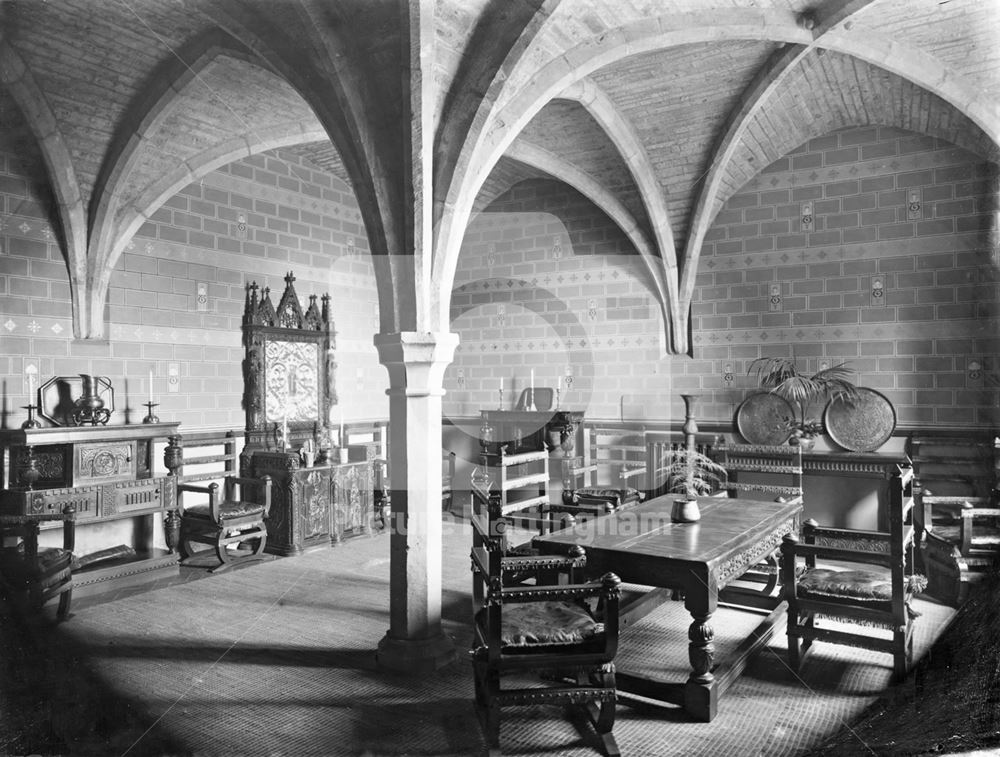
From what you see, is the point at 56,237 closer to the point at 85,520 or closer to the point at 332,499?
the point at 85,520

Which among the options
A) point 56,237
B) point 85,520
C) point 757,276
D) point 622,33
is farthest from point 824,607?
point 56,237

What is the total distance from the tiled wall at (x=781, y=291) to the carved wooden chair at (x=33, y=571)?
535 cm

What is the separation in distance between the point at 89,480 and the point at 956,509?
7.14 m

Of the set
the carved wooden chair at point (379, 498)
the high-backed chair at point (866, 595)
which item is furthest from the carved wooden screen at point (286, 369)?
the high-backed chair at point (866, 595)

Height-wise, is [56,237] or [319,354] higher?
[56,237]

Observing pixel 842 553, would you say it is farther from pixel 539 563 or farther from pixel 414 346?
pixel 414 346

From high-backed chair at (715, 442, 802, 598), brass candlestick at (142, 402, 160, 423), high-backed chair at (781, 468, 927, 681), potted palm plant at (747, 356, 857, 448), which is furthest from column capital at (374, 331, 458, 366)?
potted palm plant at (747, 356, 857, 448)

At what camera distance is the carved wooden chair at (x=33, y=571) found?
4.49 metres

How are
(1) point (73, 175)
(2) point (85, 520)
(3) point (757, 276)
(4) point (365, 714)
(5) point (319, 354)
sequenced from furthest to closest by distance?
(5) point (319, 354)
(3) point (757, 276)
(1) point (73, 175)
(2) point (85, 520)
(4) point (365, 714)

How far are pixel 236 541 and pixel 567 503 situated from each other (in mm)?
3004

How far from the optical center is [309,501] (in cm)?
671

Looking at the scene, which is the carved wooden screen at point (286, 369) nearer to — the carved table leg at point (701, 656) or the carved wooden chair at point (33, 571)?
the carved wooden chair at point (33, 571)

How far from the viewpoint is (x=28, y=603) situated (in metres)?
4.55

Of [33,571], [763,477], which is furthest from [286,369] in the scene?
[763,477]
